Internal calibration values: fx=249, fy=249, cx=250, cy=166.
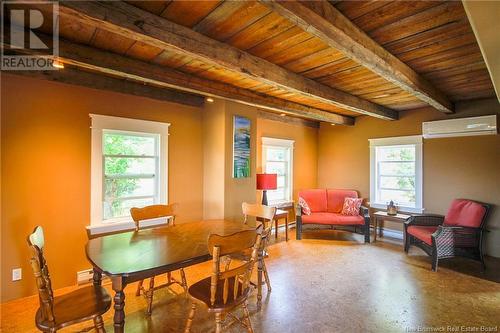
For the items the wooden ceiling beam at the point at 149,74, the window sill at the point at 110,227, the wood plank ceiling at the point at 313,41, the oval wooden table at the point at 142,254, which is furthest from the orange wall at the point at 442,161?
the window sill at the point at 110,227

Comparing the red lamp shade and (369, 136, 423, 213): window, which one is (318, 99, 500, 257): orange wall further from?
the red lamp shade

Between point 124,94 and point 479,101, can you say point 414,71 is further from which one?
point 124,94

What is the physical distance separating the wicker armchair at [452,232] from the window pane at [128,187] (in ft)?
13.5

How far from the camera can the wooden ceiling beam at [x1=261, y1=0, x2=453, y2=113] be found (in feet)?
5.11

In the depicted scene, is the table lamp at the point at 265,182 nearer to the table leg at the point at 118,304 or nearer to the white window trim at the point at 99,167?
the white window trim at the point at 99,167

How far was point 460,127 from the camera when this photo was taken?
4258mm

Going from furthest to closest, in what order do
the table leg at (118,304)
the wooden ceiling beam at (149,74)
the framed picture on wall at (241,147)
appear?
the framed picture on wall at (241,147) → the wooden ceiling beam at (149,74) → the table leg at (118,304)

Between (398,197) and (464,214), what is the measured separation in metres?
1.18

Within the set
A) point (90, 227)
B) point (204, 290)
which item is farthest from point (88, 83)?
point (204, 290)

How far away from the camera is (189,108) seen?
13.1 ft

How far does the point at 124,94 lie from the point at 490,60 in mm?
3854

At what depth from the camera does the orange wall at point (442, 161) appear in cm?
405

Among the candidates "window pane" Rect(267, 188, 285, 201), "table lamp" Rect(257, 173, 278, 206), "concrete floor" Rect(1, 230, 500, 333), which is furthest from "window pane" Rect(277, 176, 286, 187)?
"concrete floor" Rect(1, 230, 500, 333)

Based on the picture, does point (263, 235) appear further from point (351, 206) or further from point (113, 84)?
point (351, 206)
